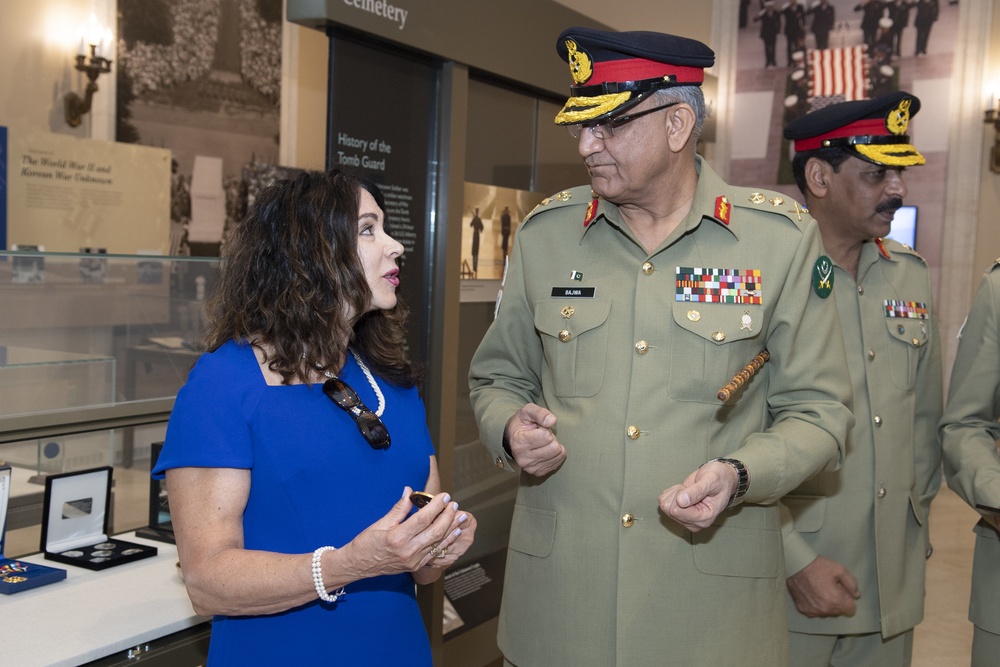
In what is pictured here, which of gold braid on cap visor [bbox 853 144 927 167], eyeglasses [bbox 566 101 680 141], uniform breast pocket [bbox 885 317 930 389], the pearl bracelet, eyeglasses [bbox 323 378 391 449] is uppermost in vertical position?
gold braid on cap visor [bbox 853 144 927 167]

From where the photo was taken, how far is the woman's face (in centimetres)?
189

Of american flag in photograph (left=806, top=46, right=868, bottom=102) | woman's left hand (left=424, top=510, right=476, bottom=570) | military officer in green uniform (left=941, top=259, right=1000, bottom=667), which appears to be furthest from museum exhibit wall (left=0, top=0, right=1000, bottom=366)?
woman's left hand (left=424, top=510, right=476, bottom=570)

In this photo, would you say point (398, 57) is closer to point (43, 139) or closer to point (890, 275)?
point (890, 275)

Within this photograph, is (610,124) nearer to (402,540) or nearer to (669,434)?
(669,434)

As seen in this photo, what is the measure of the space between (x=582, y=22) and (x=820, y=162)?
182cm

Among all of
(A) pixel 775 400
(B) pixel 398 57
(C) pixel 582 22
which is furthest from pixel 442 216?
(A) pixel 775 400

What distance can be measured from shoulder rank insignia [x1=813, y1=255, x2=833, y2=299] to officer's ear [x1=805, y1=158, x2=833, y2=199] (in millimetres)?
832

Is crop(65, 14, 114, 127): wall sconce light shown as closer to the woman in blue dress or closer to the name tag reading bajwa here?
the woman in blue dress

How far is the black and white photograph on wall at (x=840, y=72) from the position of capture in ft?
28.0

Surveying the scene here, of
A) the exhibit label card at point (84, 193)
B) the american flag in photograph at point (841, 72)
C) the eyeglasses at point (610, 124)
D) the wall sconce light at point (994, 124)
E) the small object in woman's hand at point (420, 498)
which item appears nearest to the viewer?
the small object in woman's hand at point (420, 498)

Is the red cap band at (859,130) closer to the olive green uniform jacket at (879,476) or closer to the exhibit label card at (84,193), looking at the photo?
the olive green uniform jacket at (879,476)

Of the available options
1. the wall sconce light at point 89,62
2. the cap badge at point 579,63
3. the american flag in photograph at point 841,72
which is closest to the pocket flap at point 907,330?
the cap badge at point 579,63

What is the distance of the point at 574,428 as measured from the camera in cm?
203

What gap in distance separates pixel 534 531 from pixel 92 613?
1.06 m
